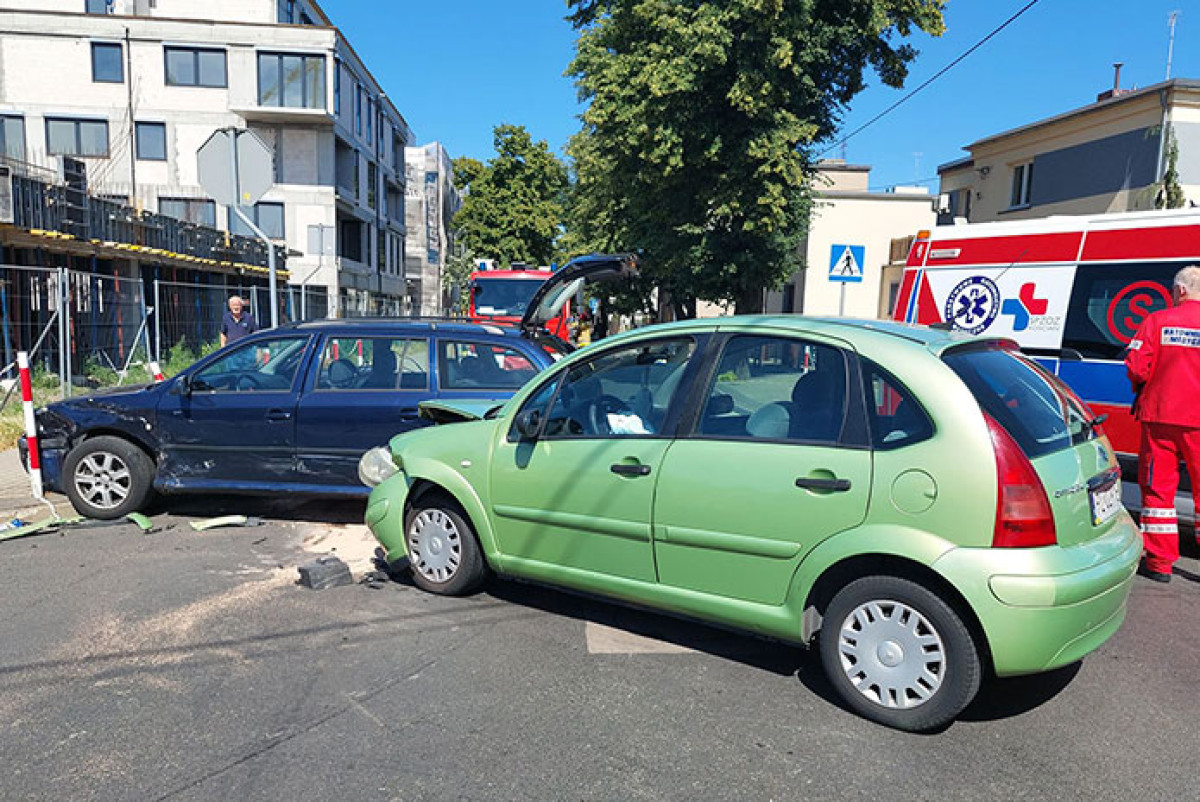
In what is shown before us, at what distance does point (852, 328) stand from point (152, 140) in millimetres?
38398

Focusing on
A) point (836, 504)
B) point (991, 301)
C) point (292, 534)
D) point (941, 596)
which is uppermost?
point (991, 301)

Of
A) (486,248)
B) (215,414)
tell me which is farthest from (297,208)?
(215,414)

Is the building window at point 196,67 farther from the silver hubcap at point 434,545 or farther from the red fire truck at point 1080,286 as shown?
the silver hubcap at point 434,545

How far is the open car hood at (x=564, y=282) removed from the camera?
6660 mm

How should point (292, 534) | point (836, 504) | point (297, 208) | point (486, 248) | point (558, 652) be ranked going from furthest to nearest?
point (486, 248) → point (297, 208) → point (292, 534) → point (558, 652) → point (836, 504)

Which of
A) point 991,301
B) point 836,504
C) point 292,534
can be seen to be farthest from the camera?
point 991,301

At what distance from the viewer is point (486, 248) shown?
54.2 m

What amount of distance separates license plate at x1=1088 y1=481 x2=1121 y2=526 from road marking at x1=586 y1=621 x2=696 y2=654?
191 centimetres

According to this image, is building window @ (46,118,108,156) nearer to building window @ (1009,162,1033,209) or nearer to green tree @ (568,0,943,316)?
green tree @ (568,0,943,316)

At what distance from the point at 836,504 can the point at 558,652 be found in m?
1.62

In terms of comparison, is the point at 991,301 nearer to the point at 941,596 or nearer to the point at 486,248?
the point at 941,596

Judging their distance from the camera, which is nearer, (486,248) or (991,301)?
(991,301)

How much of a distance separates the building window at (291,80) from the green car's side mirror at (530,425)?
35.2 metres

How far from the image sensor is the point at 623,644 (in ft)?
13.9
